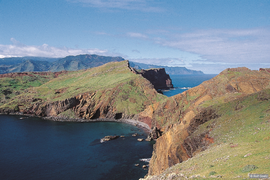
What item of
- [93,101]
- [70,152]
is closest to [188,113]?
[70,152]

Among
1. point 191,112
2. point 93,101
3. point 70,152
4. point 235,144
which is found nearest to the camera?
point 235,144

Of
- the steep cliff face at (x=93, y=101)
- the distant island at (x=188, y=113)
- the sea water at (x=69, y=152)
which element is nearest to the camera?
the distant island at (x=188, y=113)

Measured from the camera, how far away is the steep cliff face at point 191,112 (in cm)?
3938

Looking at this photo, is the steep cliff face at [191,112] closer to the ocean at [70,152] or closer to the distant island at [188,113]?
the distant island at [188,113]

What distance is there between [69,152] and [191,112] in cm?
5353

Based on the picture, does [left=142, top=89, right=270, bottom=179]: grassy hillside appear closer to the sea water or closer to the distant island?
the distant island

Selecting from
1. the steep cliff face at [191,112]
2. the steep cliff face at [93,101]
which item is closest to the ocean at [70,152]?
the steep cliff face at [191,112]

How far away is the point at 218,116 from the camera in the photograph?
41.4m

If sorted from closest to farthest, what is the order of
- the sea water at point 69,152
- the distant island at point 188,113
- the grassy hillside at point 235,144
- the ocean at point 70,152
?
the grassy hillside at point 235,144, the distant island at point 188,113, the ocean at point 70,152, the sea water at point 69,152

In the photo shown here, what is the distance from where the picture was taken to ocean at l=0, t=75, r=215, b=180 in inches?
2331

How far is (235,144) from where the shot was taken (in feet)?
89.4

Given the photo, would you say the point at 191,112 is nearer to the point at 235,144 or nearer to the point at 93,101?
the point at 235,144

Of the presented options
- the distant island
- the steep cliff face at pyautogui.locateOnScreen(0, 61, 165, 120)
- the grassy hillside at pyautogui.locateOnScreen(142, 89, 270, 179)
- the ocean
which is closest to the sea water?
the ocean

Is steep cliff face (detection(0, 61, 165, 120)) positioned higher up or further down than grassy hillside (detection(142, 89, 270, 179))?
further down
